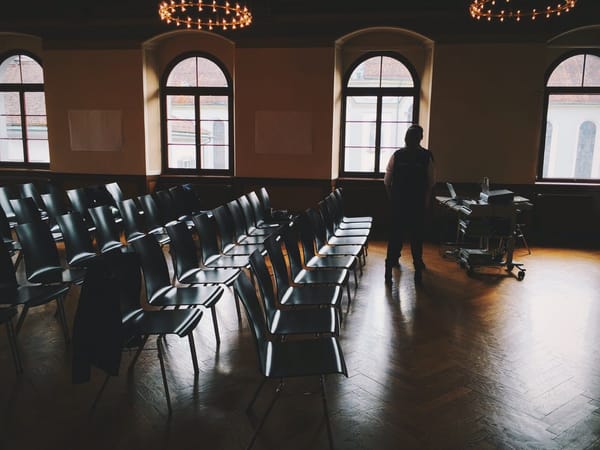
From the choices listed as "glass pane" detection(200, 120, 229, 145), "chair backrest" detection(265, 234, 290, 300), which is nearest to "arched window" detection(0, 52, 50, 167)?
"glass pane" detection(200, 120, 229, 145)

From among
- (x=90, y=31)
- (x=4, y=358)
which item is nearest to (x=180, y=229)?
(x=4, y=358)

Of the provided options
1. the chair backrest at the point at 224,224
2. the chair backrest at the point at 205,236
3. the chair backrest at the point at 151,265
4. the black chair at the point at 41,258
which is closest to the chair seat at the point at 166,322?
the chair backrest at the point at 151,265

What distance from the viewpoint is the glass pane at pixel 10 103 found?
392 inches

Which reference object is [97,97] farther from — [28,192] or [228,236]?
[228,236]

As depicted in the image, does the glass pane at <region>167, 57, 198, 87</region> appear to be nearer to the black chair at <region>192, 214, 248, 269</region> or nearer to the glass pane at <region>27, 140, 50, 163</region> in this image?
the glass pane at <region>27, 140, 50, 163</region>

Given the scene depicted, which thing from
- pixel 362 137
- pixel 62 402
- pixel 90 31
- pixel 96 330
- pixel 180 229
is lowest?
pixel 62 402

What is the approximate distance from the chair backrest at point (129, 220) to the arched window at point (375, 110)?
4.37 meters

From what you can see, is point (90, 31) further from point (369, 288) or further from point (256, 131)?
point (369, 288)

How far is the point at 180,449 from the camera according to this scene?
108 inches

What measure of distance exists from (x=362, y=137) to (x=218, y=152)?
259 centimetres

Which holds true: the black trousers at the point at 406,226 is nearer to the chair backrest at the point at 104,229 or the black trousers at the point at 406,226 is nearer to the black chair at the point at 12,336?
the chair backrest at the point at 104,229

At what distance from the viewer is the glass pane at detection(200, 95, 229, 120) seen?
9.32 m

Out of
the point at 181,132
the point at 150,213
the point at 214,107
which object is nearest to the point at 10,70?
the point at 181,132

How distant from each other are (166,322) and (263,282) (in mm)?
665
